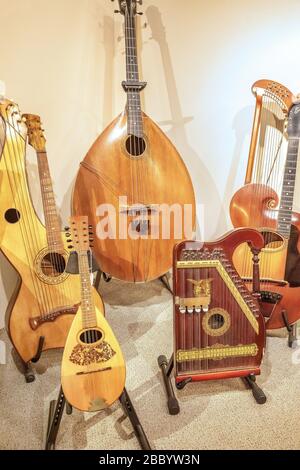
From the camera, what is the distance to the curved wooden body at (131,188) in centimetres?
179

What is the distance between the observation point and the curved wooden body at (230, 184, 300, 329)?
172cm

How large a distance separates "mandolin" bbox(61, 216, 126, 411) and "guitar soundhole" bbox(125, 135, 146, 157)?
0.68 m

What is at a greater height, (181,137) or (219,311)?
(181,137)

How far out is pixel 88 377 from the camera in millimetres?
1243

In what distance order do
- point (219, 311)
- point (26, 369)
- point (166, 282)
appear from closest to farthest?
point (219, 311) < point (26, 369) < point (166, 282)

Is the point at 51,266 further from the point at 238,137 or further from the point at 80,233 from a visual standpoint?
the point at 238,137

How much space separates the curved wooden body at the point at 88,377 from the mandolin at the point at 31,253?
35cm

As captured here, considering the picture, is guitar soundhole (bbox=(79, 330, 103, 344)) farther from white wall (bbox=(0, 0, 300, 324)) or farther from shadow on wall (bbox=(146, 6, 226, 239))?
shadow on wall (bbox=(146, 6, 226, 239))

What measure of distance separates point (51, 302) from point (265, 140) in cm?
153

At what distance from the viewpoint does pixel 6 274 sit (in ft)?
6.32

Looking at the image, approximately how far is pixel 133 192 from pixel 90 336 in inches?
33.2

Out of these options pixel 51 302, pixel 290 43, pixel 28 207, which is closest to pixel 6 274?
pixel 51 302

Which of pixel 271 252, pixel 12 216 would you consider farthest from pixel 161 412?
pixel 12 216
